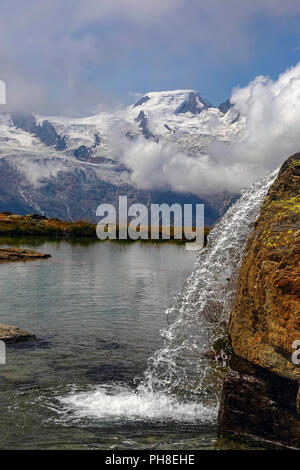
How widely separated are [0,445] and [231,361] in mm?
9323

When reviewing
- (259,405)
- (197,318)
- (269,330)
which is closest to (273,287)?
(269,330)

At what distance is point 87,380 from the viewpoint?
24812 millimetres

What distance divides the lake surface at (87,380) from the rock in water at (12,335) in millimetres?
736

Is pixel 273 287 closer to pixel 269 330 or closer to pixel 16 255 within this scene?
pixel 269 330

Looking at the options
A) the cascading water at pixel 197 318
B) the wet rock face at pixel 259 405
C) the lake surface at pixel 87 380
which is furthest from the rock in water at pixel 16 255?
the wet rock face at pixel 259 405

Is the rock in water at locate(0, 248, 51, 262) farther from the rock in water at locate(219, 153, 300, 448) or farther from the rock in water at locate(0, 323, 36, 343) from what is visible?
the rock in water at locate(219, 153, 300, 448)

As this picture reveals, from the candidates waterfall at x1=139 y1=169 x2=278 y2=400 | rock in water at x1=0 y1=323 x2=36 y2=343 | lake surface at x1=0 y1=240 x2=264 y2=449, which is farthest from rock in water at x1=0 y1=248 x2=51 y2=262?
waterfall at x1=139 y1=169 x2=278 y2=400

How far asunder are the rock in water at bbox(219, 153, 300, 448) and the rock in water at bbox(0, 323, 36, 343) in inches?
707

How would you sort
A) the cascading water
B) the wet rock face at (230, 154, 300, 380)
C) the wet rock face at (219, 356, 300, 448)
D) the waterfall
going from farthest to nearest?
the waterfall, the cascading water, the wet rock face at (219, 356, 300, 448), the wet rock face at (230, 154, 300, 380)

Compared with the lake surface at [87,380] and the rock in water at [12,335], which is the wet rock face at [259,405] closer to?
the lake surface at [87,380]

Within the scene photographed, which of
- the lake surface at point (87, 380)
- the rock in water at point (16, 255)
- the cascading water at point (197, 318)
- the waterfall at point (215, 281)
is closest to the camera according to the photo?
the lake surface at point (87, 380)

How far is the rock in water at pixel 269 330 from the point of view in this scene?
15.2 metres

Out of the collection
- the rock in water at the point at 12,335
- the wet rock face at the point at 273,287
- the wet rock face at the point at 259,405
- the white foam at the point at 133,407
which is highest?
the wet rock face at the point at 273,287

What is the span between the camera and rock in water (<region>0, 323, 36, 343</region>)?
31.3 meters
